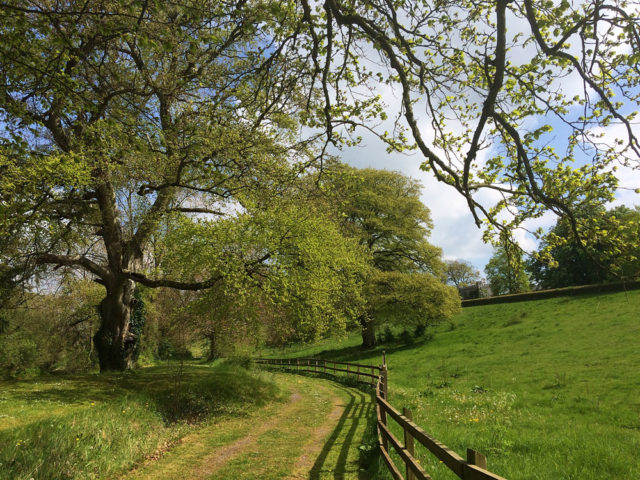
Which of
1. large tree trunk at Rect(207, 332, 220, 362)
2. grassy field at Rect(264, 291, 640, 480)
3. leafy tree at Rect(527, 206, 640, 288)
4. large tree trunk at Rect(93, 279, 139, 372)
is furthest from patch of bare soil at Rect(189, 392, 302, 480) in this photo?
large tree trunk at Rect(93, 279, 139, 372)

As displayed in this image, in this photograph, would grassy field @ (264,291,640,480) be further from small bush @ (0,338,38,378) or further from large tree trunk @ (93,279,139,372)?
small bush @ (0,338,38,378)

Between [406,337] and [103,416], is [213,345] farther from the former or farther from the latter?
[103,416]

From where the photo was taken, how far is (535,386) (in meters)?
14.6

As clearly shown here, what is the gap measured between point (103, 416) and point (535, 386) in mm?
14940

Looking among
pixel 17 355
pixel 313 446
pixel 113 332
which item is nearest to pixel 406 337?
pixel 113 332

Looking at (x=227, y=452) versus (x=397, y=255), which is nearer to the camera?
(x=227, y=452)

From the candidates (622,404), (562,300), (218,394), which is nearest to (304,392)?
(218,394)

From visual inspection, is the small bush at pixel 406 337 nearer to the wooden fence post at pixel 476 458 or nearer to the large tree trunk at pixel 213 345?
the large tree trunk at pixel 213 345

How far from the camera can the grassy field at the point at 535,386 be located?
673 cm

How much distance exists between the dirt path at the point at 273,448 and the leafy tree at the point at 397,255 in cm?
1694

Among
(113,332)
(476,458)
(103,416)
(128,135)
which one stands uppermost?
(128,135)

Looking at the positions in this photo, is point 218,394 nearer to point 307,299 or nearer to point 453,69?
point 307,299

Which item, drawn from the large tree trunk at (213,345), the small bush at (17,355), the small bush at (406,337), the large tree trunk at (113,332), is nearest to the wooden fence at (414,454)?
the large tree trunk at (213,345)

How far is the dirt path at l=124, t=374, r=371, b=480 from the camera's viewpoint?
23.3 ft
